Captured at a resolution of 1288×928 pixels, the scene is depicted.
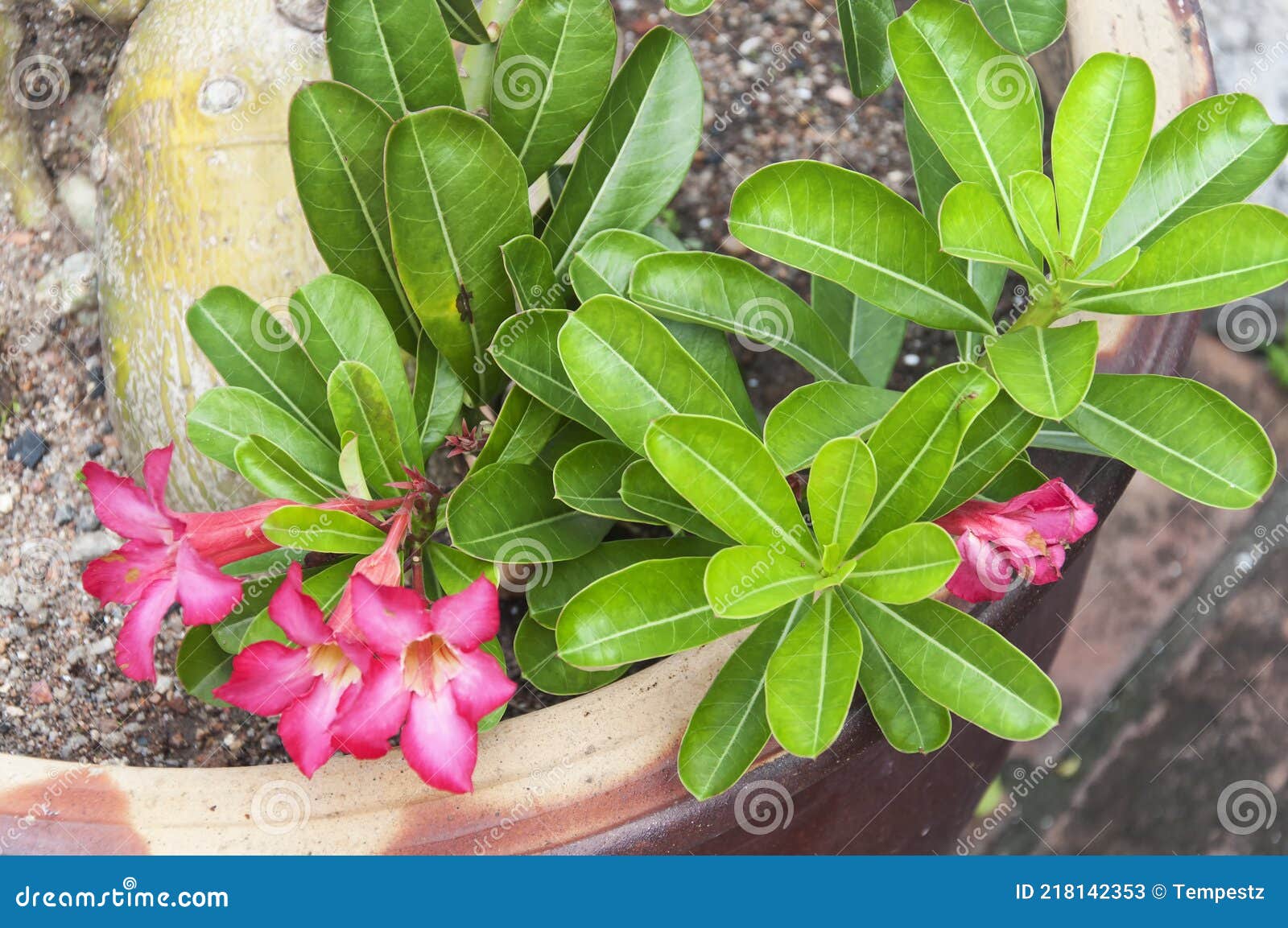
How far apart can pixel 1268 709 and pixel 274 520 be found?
166 cm

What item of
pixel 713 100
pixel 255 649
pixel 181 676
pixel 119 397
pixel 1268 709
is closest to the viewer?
pixel 255 649

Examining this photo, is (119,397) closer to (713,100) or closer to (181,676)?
(181,676)

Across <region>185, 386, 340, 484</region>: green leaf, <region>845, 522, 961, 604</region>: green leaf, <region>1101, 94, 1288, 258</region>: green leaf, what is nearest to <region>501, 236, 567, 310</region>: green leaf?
<region>185, 386, 340, 484</region>: green leaf

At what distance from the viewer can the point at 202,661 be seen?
0.88m

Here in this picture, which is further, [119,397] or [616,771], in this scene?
[119,397]

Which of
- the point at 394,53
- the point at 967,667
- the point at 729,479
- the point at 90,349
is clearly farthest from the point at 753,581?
the point at 90,349

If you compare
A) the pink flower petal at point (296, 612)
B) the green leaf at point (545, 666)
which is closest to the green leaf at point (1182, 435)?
the green leaf at point (545, 666)

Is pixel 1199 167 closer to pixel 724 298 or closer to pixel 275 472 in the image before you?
pixel 724 298

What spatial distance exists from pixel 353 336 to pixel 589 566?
26 cm

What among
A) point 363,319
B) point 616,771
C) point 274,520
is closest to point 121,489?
point 274,520

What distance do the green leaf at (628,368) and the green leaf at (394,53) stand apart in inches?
9.8

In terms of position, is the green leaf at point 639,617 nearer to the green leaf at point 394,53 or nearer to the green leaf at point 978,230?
the green leaf at point 978,230

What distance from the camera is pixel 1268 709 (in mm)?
1698

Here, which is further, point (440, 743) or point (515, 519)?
point (515, 519)
